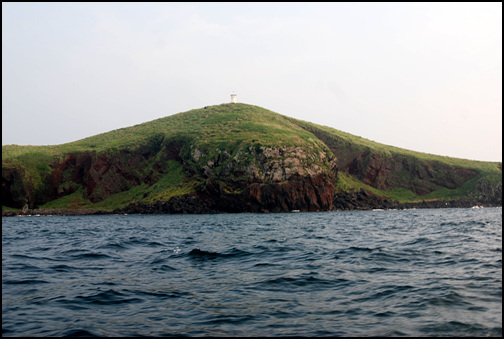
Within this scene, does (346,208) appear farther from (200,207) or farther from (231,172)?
(200,207)

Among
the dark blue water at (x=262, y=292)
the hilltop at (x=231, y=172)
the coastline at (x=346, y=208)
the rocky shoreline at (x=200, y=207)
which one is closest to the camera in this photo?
the dark blue water at (x=262, y=292)

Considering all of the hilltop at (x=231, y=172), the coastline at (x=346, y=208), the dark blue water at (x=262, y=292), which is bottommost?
the coastline at (x=346, y=208)

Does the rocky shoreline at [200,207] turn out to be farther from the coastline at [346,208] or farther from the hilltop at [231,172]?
the hilltop at [231,172]

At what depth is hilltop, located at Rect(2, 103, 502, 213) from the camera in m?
117

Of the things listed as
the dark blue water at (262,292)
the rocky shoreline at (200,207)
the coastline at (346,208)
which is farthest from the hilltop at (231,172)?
the dark blue water at (262,292)

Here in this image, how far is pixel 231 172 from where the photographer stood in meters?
123

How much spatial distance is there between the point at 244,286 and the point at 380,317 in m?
5.69

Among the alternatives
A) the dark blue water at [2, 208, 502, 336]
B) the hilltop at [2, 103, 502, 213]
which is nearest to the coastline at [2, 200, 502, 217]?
the hilltop at [2, 103, 502, 213]

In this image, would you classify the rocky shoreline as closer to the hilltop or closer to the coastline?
the coastline

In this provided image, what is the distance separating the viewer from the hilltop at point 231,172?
385ft

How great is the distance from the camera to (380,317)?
37.8 feet

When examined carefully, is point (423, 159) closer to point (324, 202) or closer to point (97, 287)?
point (324, 202)

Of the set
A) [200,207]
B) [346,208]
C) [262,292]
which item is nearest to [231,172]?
[200,207]

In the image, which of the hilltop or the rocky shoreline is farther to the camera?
the hilltop
